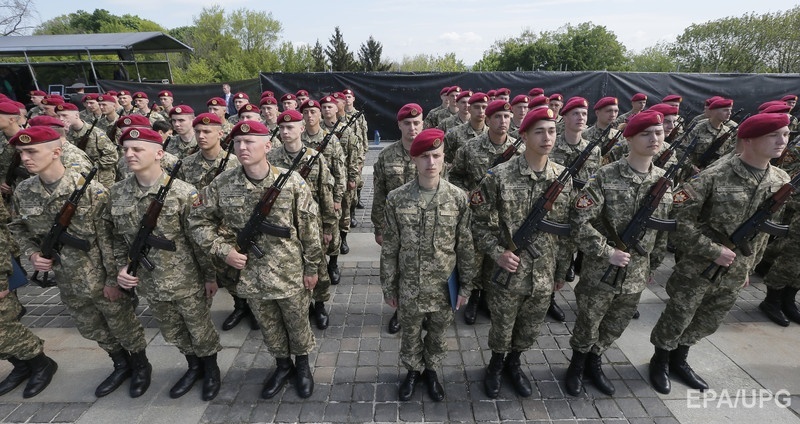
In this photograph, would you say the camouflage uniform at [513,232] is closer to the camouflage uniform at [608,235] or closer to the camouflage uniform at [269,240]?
the camouflage uniform at [608,235]

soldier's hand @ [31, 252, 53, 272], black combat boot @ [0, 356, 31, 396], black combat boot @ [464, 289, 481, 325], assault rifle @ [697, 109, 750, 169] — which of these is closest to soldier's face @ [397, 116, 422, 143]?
black combat boot @ [464, 289, 481, 325]

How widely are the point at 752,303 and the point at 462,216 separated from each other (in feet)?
15.1

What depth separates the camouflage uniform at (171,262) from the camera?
323cm

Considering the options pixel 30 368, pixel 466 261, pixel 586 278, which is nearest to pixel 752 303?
pixel 586 278

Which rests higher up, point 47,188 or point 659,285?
point 47,188

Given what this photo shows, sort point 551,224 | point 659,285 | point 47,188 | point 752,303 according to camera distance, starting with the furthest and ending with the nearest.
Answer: point 659,285 < point 752,303 < point 47,188 < point 551,224

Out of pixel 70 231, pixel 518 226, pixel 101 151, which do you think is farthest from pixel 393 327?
pixel 101 151

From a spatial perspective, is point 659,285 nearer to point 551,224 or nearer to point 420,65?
point 551,224

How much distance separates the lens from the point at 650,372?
12.3 feet

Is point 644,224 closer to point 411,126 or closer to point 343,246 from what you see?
point 411,126

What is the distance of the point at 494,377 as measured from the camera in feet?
11.8

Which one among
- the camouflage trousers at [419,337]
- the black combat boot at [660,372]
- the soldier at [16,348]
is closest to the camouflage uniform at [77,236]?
the soldier at [16,348]

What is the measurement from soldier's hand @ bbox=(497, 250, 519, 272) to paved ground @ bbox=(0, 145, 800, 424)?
133 centimetres

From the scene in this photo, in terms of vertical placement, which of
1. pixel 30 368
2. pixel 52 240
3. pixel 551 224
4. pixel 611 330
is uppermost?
pixel 551 224
